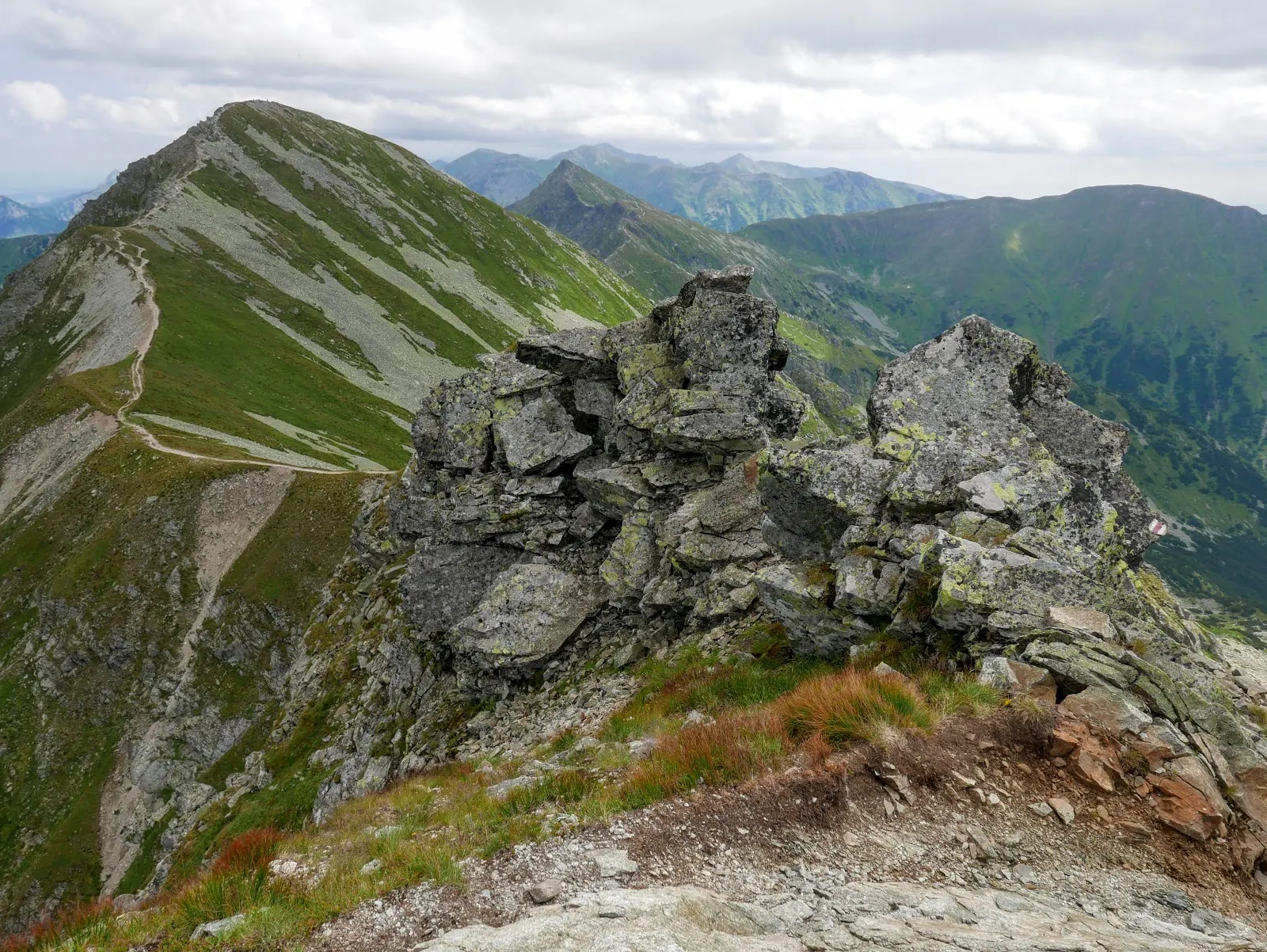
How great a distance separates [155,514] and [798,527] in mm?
72013

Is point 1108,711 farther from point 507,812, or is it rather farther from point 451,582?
point 451,582

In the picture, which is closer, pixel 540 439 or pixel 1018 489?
pixel 1018 489

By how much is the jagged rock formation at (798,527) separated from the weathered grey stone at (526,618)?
0.31 ft

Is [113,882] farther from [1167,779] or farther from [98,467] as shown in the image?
[1167,779]

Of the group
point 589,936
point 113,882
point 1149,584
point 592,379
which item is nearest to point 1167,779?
point 589,936

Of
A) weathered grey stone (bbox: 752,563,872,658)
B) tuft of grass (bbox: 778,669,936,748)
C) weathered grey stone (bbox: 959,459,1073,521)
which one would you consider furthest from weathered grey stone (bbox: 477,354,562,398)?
tuft of grass (bbox: 778,669,936,748)

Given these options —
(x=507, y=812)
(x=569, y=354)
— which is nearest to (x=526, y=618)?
(x=569, y=354)

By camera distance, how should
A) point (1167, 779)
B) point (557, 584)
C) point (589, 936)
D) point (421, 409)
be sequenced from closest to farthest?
point (589, 936) → point (1167, 779) → point (557, 584) → point (421, 409)

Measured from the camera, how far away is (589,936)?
334 inches

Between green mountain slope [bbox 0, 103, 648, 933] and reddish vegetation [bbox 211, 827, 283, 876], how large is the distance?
34.7 meters

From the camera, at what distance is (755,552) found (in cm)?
2275

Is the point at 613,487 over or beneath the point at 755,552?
over

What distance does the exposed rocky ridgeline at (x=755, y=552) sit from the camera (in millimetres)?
11805

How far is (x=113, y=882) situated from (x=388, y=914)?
53.9 meters
